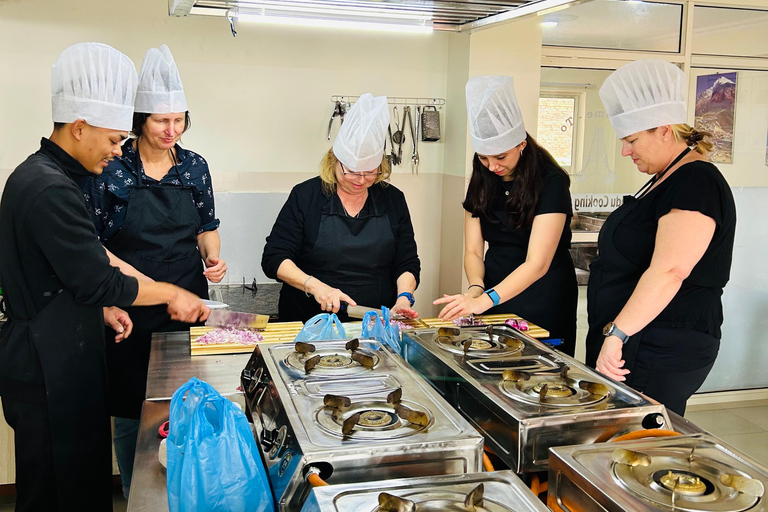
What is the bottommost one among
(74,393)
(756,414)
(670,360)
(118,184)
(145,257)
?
(756,414)

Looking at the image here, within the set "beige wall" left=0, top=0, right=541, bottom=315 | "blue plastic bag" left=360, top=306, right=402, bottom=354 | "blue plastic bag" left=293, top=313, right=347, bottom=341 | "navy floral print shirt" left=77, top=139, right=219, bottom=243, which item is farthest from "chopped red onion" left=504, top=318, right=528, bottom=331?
"beige wall" left=0, top=0, right=541, bottom=315

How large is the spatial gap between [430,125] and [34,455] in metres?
2.67

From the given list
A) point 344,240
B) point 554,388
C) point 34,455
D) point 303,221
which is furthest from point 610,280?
point 34,455

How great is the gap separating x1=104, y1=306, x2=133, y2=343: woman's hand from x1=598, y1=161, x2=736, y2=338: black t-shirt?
1612 mm

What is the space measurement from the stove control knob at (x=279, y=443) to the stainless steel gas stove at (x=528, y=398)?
41 centimetres

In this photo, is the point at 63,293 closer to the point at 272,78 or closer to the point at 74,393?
the point at 74,393

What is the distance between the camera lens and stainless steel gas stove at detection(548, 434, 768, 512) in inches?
39.1

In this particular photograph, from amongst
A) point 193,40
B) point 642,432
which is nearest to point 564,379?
point 642,432

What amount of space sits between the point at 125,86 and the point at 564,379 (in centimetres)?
149

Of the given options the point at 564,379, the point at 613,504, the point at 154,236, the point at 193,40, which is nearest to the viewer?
the point at 613,504

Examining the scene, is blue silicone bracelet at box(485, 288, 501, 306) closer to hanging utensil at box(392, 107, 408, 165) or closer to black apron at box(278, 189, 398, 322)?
black apron at box(278, 189, 398, 322)

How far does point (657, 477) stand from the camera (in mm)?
1057

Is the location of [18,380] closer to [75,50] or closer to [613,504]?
[75,50]

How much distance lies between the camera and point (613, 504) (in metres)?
0.98
